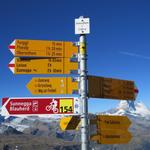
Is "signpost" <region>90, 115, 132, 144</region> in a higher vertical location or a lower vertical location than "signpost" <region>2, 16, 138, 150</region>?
lower

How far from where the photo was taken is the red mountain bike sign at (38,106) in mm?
13852

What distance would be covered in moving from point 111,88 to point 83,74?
68.9 inches

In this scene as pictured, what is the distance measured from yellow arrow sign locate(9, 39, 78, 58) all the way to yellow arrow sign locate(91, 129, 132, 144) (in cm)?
306

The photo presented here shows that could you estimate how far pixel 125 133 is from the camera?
14297 mm

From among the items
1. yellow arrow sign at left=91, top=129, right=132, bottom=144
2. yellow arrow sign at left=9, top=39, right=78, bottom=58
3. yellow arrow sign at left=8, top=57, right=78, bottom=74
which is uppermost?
yellow arrow sign at left=9, top=39, right=78, bottom=58

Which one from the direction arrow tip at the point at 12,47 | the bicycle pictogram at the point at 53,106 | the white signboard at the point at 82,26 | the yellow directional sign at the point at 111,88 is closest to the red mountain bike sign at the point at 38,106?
the bicycle pictogram at the point at 53,106

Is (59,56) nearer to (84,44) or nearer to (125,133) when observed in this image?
(84,44)

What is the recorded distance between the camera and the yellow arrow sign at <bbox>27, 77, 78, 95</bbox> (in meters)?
13.8

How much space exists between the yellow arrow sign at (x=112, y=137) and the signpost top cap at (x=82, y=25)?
143 inches

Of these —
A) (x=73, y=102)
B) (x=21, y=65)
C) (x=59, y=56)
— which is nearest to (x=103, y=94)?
(x=73, y=102)

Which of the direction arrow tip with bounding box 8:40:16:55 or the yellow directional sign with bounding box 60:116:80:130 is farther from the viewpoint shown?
the direction arrow tip with bounding box 8:40:16:55

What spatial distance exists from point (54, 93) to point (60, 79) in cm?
56

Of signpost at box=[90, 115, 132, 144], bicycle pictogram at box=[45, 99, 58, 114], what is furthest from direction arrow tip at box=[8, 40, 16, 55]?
signpost at box=[90, 115, 132, 144]

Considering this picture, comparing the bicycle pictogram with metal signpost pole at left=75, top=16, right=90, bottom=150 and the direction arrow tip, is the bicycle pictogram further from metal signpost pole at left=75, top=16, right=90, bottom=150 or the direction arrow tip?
the direction arrow tip
